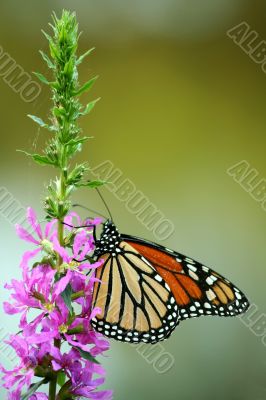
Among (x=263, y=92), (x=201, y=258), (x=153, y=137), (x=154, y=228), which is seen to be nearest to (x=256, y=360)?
(x=201, y=258)

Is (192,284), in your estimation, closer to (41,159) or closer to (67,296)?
(67,296)

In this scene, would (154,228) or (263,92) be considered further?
(263,92)

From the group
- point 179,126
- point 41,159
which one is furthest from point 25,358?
point 179,126

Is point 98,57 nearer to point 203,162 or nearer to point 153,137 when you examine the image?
point 153,137

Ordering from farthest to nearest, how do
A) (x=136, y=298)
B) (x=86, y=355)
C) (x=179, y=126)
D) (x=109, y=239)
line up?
1. (x=179, y=126)
2. (x=136, y=298)
3. (x=109, y=239)
4. (x=86, y=355)

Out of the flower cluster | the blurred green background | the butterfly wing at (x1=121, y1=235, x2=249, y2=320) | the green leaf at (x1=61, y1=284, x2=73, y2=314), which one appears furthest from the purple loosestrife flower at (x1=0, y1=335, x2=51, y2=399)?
the blurred green background

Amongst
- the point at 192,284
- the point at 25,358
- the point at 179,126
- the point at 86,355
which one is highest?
the point at 179,126
